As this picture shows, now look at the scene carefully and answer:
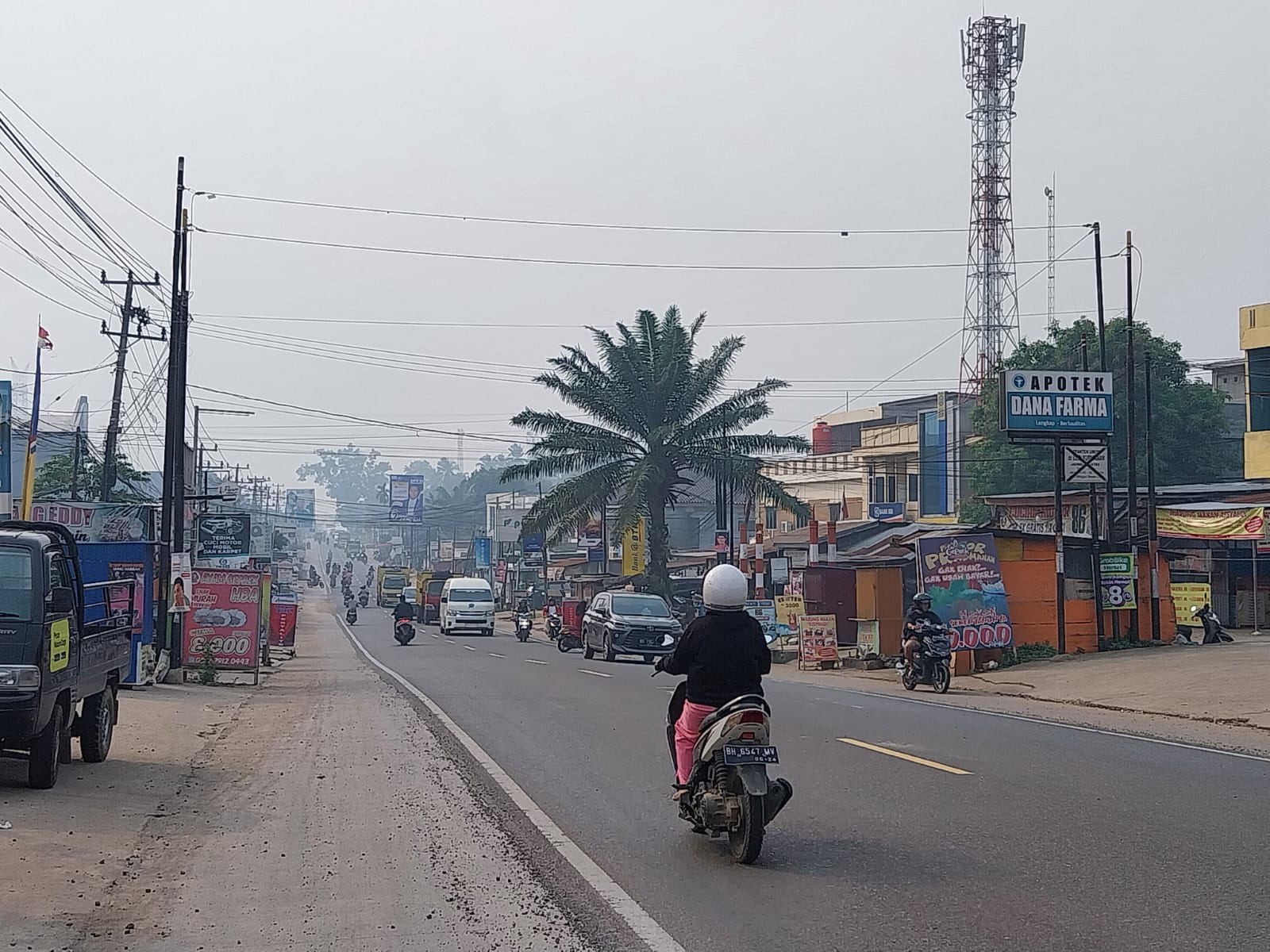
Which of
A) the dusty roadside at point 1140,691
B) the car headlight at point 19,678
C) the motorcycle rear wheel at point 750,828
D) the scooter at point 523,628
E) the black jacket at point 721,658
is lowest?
the scooter at point 523,628

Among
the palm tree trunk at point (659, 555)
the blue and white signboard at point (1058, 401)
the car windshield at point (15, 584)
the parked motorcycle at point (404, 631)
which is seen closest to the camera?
the car windshield at point (15, 584)

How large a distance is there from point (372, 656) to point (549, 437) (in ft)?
31.2

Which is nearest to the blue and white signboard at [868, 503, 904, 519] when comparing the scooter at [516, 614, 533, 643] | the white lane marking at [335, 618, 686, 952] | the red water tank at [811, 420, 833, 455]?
the red water tank at [811, 420, 833, 455]

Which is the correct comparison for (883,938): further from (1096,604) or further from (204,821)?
(1096,604)

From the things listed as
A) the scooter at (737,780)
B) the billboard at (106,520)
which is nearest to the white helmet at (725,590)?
the scooter at (737,780)

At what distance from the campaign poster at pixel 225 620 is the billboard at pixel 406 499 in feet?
368

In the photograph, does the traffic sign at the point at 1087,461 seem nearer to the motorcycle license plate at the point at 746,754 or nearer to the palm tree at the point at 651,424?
the palm tree at the point at 651,424

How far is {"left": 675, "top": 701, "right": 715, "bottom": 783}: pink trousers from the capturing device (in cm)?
880

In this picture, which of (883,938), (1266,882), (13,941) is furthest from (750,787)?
(13,941)

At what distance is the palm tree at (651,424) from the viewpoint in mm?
42656

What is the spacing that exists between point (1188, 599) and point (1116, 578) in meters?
5.75

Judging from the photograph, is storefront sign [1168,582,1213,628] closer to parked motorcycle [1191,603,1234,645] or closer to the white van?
parked motorcycle [1191,603,1234,645]

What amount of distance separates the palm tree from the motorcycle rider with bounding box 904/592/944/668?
61.5ft

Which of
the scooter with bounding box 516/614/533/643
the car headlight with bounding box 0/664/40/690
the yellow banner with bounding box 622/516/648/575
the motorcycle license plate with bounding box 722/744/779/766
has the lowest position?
the scooter with bounding box 516/614/533/643
